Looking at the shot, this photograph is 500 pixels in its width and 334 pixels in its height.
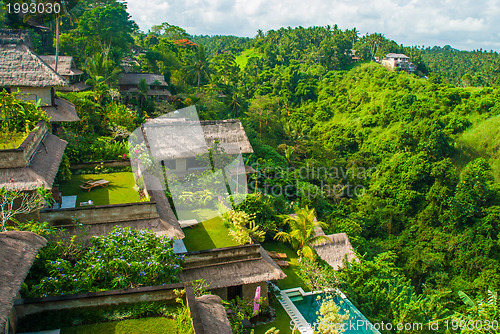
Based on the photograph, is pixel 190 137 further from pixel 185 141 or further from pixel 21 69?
pixel 21 69

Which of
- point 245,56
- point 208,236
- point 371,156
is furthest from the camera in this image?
point 245,56

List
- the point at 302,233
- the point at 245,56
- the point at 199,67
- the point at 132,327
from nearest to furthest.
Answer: the point at 132,327 < the point at 302,233 < the point at 199,67 < the point at 245,56

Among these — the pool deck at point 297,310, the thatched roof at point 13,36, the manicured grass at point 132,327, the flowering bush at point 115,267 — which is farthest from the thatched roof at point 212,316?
the thatched roof at point 13,36

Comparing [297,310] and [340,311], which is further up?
[297,310]

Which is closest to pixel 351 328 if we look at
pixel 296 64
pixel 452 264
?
pixel 452 264

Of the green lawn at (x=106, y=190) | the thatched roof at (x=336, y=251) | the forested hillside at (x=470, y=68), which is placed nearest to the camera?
the green lawn at (x=106, y=190)

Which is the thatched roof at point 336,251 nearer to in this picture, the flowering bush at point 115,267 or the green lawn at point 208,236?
the green lawn at point 208,236

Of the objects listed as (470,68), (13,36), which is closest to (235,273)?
(13,36)
